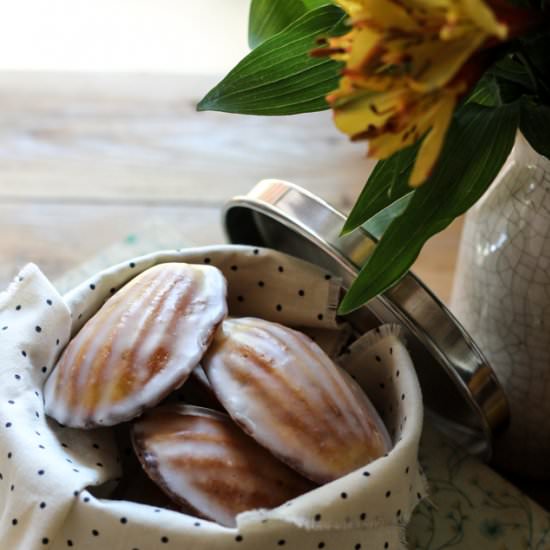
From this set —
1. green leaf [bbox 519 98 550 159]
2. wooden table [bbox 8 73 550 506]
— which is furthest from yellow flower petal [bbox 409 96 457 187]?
wooden table [bbox 8 73 550 506]

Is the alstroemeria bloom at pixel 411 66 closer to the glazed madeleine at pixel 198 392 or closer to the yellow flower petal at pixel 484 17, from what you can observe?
the yellow flower petal at pixel 484 17

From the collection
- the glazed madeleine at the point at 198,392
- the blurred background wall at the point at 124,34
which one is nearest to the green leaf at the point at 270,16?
the glazed madeleine at the point at 198,392

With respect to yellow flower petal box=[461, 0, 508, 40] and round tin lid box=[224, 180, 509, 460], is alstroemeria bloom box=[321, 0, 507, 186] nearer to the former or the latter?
yellow flower petal box=[461, 0, 508, 40]

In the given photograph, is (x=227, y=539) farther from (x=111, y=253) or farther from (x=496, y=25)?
(x=111, y=253)

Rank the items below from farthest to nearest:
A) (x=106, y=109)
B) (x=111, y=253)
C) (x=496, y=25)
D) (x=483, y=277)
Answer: (x=106, y=109), (x=111, y=253), (x=483, y=277), (x=496, y=25)

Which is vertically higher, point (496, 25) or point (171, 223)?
point (496, 25)

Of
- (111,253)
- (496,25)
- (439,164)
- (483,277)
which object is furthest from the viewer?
(111,253)

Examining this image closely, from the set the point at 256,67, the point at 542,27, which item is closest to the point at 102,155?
the point at 256,67
